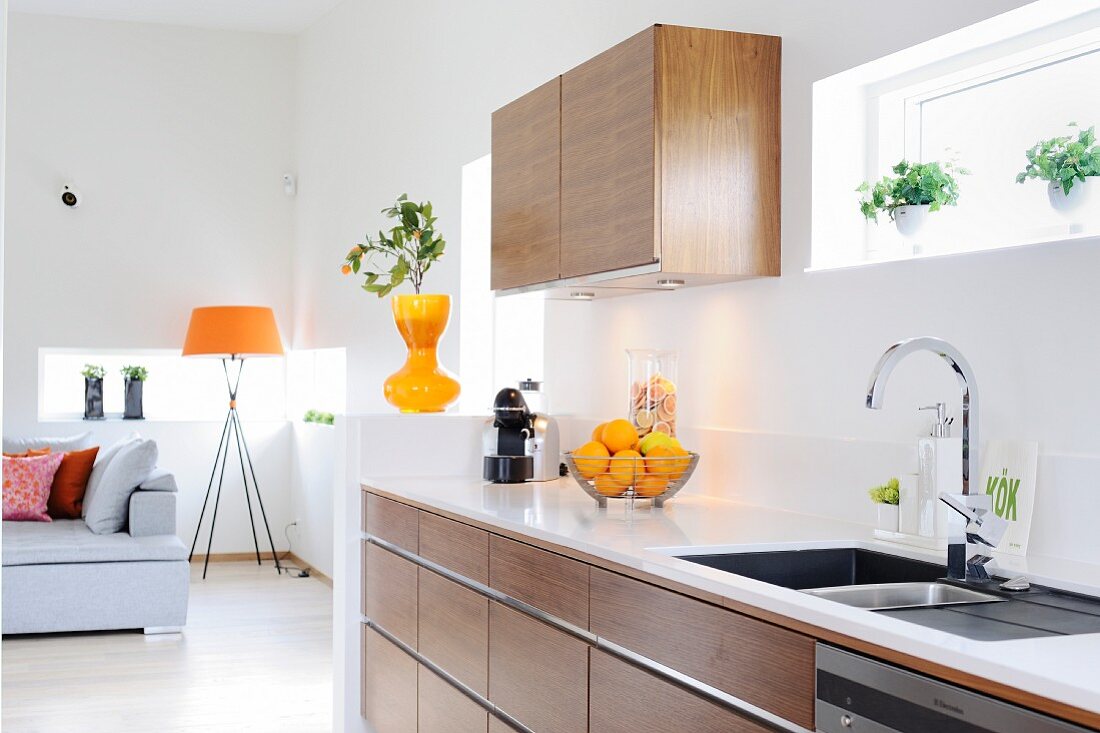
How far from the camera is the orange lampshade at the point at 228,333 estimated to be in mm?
7055

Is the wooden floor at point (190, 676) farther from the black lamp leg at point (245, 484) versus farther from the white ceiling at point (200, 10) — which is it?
the white ceiling at point (200, 10)

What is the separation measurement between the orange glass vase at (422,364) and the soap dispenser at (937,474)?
2031 mm

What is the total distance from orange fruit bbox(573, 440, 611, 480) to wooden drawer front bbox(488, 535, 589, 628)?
0.26 metres

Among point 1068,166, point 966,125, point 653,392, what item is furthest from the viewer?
point 653,392

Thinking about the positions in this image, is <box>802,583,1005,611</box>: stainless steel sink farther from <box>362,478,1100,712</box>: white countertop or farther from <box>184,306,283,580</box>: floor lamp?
<box>184,306,283,580</box>: floor lamp

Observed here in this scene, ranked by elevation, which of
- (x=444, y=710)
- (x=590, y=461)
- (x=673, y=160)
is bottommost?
(x=444, y=710)

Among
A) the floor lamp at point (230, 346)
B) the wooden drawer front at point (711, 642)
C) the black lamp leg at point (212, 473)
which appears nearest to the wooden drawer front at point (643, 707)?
the wooden drawer front at point (711, 642)

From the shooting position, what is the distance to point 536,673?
241 cm

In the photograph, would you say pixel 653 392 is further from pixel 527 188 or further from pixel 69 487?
pixel 69 487

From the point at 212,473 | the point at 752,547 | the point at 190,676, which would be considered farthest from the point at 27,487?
the point at 752,547

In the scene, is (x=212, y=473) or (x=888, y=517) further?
(x=212, y=473)

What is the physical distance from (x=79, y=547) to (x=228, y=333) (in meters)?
1.98

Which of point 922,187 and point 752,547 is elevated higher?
point 922,187

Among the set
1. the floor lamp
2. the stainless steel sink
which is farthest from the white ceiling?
the stainless steel sink
